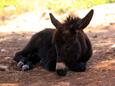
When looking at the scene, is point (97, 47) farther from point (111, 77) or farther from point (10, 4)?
point (10, 4)

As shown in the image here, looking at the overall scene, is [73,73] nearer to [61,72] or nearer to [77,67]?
[77,67]

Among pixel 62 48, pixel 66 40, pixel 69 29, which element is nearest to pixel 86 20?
pixel 69 29

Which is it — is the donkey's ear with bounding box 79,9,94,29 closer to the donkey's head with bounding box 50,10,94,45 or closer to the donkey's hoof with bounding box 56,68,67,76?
the donkey's head with bounding box 50,10,94,45

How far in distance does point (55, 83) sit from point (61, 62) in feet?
1.52

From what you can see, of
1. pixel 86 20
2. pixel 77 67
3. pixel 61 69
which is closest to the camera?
pixel 61 69

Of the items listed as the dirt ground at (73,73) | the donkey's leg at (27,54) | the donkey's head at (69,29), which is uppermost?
the donkey's head at (69,29)

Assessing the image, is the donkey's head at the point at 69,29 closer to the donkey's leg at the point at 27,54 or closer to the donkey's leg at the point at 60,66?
the donkey's leg at the point at 60,66

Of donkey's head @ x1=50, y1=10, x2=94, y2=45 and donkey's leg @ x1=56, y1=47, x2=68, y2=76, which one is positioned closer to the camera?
donkey's leg @ x1=56, y1=47, x2=68, y2=76

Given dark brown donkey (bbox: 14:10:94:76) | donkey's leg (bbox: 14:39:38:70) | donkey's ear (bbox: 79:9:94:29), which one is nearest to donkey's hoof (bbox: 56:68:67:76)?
dark brown donkey (bbox: 14:10:94:76)

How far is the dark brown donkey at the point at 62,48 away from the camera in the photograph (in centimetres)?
732

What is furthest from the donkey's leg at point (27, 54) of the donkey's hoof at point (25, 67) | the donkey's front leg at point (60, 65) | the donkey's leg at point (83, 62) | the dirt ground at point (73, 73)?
the donkey's front leg at point (60, 65)

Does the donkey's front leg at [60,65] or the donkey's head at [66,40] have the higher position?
the donkey's head at [66,40]

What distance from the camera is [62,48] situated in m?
7.28

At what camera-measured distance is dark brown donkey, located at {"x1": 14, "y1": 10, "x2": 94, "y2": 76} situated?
732 centimetres
